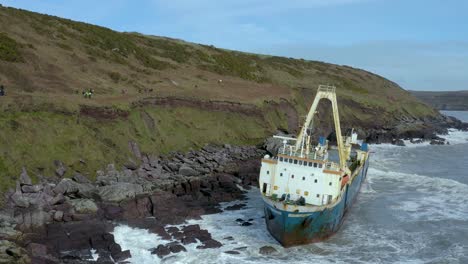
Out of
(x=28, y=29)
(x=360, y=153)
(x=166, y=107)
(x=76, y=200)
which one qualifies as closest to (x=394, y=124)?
(x=360, y=153)

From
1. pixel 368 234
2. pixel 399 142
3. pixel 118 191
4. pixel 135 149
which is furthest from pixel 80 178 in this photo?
pixel 399 142

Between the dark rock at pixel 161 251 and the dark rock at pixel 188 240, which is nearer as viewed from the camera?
the dark rock at pixel 161 251

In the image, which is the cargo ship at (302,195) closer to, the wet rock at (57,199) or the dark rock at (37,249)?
the dark rock at (37,249)

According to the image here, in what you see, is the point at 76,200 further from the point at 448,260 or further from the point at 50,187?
the point at 448,260

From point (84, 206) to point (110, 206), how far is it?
1861 millimetres

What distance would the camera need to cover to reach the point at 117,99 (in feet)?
155

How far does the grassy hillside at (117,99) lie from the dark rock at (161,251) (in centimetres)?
1152

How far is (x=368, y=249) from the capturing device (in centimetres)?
2827

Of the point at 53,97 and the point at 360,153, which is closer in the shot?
the point at 53,97

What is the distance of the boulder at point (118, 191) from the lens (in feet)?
106

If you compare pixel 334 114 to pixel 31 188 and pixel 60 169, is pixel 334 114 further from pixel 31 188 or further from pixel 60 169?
pixel 31 188

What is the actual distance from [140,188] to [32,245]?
11.9 m

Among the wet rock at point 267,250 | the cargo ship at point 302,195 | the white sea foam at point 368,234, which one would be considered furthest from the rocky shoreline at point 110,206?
the cargo ship at point 302,195

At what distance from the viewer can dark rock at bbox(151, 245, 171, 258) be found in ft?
83.5
